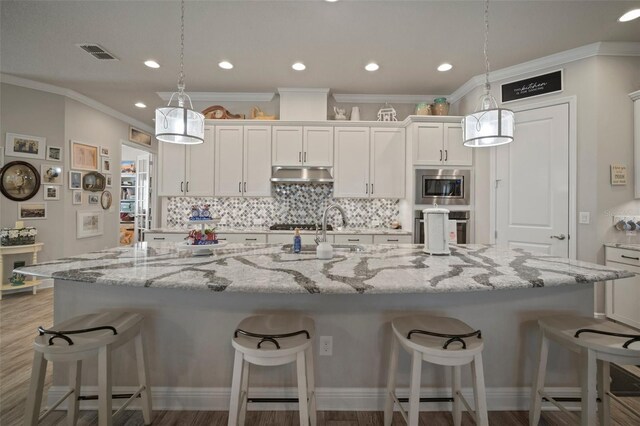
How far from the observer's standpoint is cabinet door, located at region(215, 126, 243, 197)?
4148 mm

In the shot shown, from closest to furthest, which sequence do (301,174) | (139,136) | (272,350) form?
(272,350), (301,174), (139,136)

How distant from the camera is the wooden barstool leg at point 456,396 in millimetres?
1597

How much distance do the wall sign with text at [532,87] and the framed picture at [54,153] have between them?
627cm

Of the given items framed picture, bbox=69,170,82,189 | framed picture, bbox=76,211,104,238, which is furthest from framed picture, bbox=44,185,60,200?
framed picture, bbox=76,211,104,238

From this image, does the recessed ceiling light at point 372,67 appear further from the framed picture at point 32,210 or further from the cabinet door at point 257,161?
the framed picture at point 32,210

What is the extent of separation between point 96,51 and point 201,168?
1.69m

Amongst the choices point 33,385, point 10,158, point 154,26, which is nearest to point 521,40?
point 154,26

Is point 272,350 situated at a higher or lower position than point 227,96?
lower

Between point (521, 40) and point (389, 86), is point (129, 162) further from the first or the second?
point (521, 40)

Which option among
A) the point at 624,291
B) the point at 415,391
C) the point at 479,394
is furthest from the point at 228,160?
the point at 624,291

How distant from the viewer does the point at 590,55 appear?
3.07 metres

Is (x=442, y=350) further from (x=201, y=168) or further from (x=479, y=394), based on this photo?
(x=201, y=168)

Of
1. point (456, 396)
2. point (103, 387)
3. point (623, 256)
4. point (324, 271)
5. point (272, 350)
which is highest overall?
point (324, 271)

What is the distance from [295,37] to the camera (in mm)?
2922
